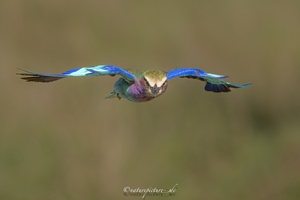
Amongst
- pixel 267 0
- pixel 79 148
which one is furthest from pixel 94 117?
pixel 267 0

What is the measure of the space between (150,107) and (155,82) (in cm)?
312

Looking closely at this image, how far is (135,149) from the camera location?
20.9ft

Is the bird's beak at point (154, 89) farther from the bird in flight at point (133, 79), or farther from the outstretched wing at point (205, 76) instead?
the outstretched wing at point (205, 76)

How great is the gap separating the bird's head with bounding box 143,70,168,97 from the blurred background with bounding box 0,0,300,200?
2523 mm

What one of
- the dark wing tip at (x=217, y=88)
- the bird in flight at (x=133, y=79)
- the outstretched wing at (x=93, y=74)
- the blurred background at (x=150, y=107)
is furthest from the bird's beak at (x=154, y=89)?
the blurred background at (x=150, y=107)

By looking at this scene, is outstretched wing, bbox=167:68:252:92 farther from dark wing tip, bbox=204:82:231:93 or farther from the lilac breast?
the lilac breast

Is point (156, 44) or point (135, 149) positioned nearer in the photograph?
point (135, 149)

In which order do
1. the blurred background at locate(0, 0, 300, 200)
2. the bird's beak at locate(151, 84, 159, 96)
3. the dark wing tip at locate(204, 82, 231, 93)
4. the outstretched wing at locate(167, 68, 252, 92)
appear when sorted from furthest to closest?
the blurred background at locate(0, 0, 300, 200) → the dark wing tip at locate(204, 82, 231, 93) → the outstretched wing at locate(167, 68, 252, 92) → the bird's beak at locate(151, 84, 159, 96)

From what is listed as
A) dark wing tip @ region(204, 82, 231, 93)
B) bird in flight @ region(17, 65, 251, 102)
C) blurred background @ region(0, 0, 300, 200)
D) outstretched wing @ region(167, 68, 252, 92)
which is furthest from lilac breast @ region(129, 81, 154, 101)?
blurred background @ region(0, 0, 300, 200)

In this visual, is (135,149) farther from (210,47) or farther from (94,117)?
(210,47)

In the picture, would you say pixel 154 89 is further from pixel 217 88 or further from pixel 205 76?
pixel 217 88

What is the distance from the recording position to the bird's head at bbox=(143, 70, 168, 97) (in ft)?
11.4

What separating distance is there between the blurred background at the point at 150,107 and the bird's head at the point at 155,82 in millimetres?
2523

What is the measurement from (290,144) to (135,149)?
1.08 metres
